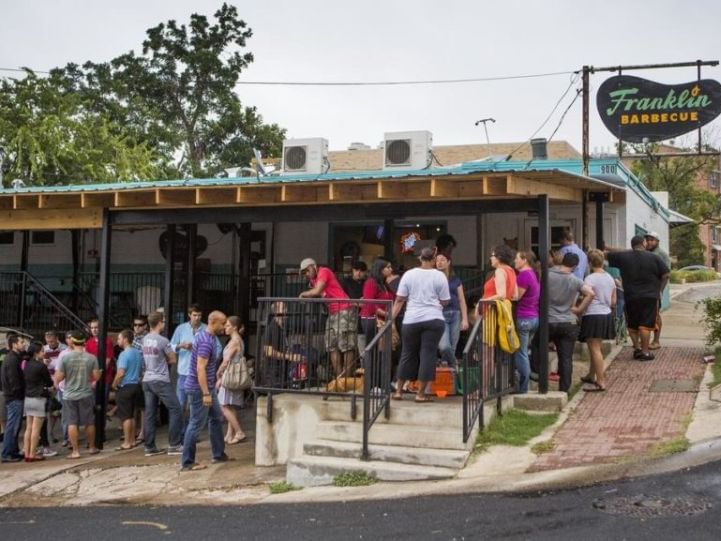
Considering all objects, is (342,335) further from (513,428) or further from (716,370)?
(716,370)

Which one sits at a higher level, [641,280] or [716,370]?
[641,280]

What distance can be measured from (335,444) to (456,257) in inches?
301

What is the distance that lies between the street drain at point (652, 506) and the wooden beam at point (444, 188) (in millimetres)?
4691

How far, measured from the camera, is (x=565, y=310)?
30.3 ft

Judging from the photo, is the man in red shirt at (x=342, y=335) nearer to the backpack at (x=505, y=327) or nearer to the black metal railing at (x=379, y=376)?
the black metal railing at (x=379, y=376)

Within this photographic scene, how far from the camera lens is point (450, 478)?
712cm

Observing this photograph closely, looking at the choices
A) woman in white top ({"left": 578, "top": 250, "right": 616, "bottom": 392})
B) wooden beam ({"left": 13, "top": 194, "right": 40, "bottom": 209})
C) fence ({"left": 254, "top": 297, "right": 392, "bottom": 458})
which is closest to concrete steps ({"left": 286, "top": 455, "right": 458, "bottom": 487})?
fence ({"left": 254, "top": 297, "right": 392, "bottom": 458})

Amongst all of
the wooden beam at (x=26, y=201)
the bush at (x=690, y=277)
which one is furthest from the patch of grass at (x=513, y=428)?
the bush at (x=690, y=277)

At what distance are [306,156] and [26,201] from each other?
5.76 meters

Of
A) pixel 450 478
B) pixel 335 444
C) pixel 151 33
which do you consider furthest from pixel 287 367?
pixel 151 33

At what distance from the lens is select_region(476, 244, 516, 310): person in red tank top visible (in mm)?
8578

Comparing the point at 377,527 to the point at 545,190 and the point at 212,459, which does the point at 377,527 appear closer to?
the point at 212,459

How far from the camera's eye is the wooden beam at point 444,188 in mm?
9625

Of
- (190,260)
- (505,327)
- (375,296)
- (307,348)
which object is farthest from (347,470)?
(190,260)
